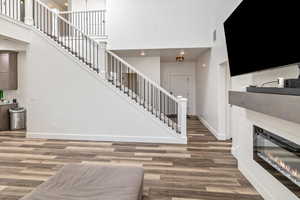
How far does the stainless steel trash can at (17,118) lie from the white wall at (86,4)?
5.07 meters

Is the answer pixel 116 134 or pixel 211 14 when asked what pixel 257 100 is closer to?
pixel 116 134

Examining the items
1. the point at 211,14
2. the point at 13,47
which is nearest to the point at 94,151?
the point at 13,47

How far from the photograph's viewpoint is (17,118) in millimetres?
6285

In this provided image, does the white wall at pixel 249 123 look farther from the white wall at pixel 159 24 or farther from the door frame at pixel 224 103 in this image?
the white wall at pixel 159 24

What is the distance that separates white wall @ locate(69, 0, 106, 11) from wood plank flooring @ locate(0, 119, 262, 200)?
610 centimetres

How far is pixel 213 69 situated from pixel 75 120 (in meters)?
4.08

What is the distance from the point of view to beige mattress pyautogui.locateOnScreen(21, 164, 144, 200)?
1.63 m

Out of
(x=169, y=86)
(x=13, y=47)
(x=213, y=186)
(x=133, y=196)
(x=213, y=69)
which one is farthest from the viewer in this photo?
Answer: (x=169, y=86)

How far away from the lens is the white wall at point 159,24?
5.80 meters

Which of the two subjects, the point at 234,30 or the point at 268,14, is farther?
the point at 234,30

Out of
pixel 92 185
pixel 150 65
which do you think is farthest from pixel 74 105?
pixel 150 65

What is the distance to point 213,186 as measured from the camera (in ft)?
8.88

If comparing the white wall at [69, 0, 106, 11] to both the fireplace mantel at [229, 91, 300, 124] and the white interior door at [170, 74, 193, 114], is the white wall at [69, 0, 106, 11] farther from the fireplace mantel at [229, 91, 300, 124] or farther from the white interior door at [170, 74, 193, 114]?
the fireplace mantel at [229, 91, 300, 124]

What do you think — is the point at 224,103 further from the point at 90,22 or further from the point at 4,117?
the point at 4,117
